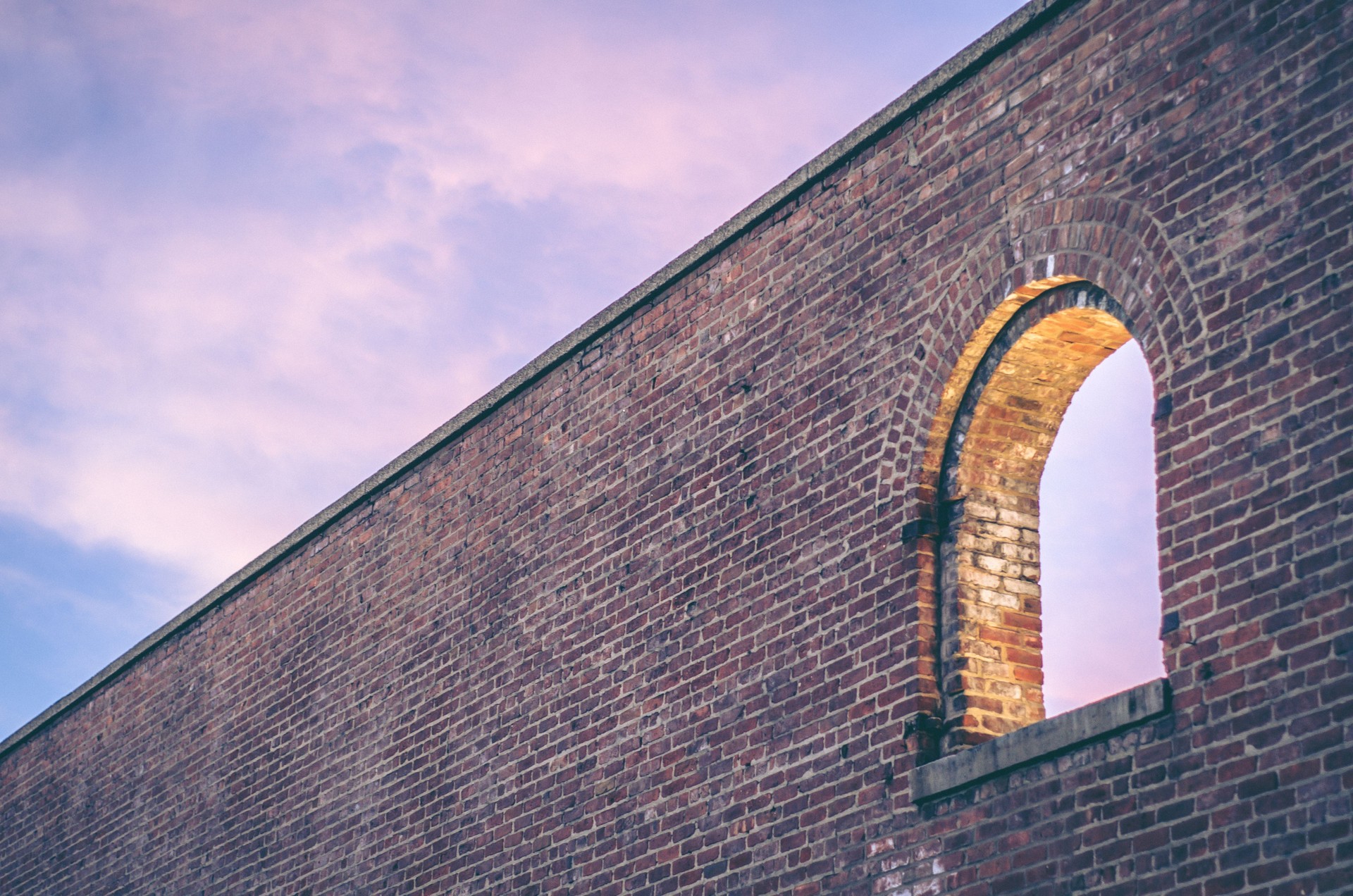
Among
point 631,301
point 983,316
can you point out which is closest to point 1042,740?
point 983,316

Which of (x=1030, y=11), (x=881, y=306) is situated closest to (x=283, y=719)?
(x=881, y=306)

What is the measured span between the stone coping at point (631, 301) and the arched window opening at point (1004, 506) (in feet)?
4.35

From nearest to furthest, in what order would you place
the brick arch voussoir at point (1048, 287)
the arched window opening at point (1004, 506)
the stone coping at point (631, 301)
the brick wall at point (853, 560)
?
the brick wall at point (853, 560)
the brick arch voussoir at point (1048, 287)
the arched window opening at point (1004, 506)
the stone coping at point (631, 301)

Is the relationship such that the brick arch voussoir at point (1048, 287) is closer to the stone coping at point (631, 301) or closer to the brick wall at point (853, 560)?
the brick wall at point (853, 560)

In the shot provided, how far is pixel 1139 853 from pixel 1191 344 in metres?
1.91

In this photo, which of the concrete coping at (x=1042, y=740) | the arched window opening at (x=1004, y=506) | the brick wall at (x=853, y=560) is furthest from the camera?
the arched window opening at (x=1004, y=506)

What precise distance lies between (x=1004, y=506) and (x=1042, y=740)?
142 centimetres

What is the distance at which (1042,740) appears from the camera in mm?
6387

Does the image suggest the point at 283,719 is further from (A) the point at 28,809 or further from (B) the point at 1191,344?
(B) the point at 1191,344

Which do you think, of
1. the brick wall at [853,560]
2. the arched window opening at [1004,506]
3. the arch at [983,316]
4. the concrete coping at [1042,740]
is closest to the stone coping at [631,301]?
the brick wall at [853,560]

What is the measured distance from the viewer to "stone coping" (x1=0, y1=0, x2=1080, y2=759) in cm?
777

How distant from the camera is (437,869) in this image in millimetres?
10016

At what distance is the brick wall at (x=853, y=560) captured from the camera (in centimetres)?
585

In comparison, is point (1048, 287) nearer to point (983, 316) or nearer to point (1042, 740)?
point (983, 316)
